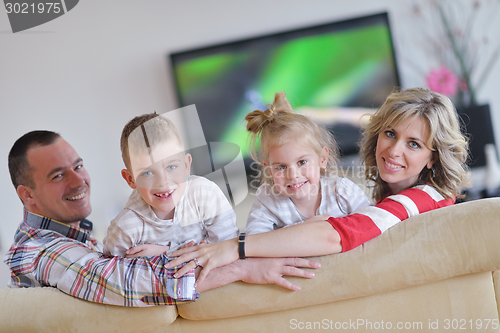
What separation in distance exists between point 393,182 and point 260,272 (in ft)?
2.01

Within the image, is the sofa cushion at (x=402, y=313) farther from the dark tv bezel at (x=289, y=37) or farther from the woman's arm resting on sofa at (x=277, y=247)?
the dark tv bezel at (x=289, y=37)

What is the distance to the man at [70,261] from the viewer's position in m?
0.89

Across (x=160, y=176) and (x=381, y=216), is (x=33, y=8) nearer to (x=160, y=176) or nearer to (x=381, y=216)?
(x=160, y=176)

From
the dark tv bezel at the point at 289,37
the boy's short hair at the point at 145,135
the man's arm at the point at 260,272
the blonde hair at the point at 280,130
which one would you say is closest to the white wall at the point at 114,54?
the dark tv bezel at the point at 289,37

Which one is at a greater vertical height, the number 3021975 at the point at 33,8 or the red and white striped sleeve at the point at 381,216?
the number 3021975 at the point at 33,8

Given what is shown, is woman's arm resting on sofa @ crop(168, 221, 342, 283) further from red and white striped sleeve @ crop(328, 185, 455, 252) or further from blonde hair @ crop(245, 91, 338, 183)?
blonde hair @ crop(245, 91, 338, 183)

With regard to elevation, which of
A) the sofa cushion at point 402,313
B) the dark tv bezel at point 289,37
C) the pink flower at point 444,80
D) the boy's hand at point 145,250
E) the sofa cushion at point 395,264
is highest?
the dark tv bezel at point 289,37

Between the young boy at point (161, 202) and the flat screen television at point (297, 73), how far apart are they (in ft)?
6.17

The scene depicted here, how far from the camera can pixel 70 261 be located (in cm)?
100

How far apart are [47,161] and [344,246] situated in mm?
1196

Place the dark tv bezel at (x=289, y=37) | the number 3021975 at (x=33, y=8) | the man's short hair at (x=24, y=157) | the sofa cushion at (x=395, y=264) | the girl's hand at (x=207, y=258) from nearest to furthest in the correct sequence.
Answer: the sofa cushion at (x=395, y=264), the girl's hand at (x=207, y=258), the man's short hair at (x=24, y=157), the number 3021975 at (x=33, y=8), the dark tv bezel at (x=289, y=37)

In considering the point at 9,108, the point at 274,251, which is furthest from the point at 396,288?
the point at 9,108

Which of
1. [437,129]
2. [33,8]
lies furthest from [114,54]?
[437,129]

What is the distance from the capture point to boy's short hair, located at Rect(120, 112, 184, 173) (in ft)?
3.97
